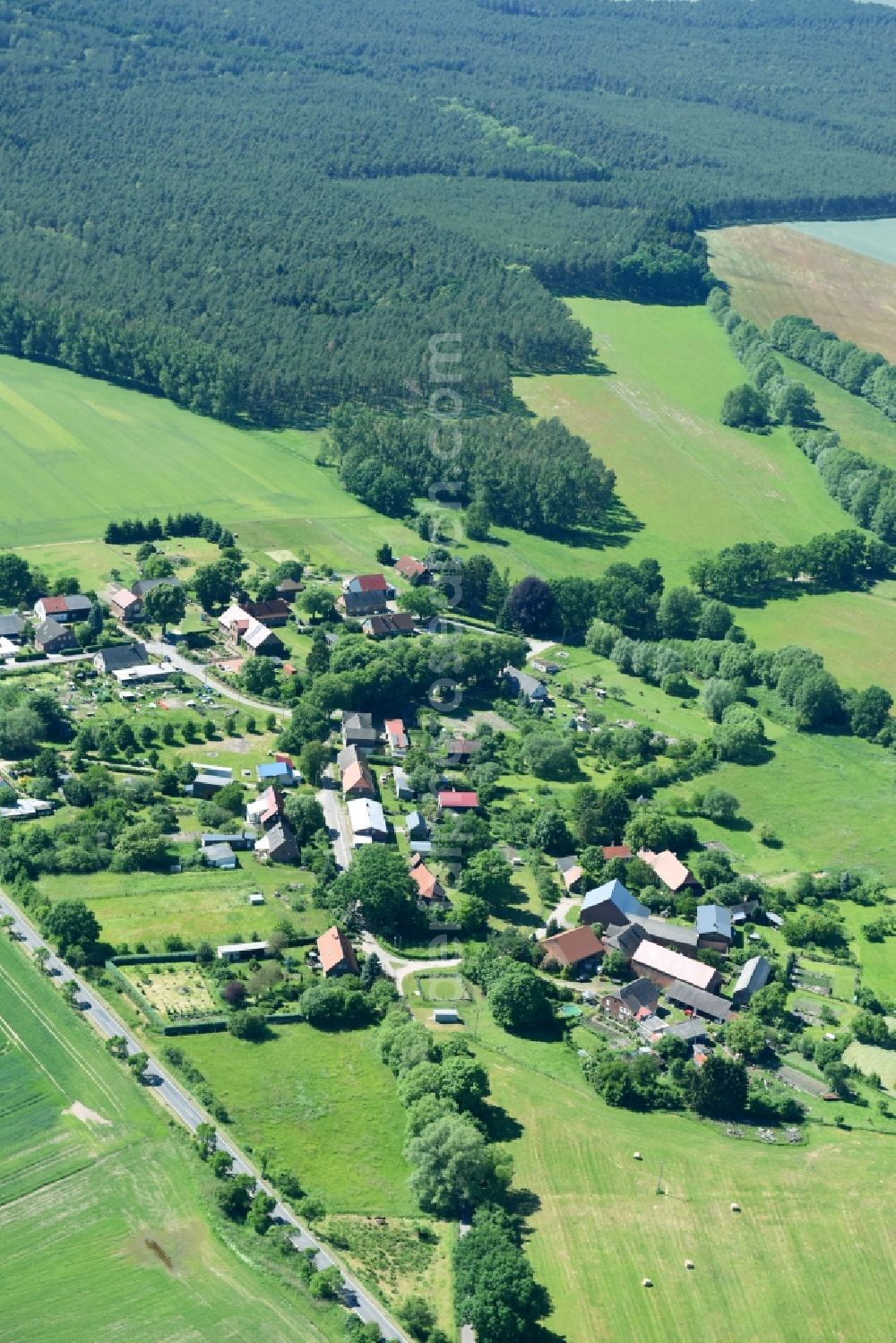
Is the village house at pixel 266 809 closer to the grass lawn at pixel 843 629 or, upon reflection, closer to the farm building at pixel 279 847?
the farm building at pixel 279 847

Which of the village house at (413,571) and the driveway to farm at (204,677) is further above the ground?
the village house at (413,571)

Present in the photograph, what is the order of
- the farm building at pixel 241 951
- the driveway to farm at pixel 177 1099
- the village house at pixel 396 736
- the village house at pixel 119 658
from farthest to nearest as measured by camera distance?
the village house at pixel 119 658 < the village house at pixel 396 736 < the farm building at pixel 241 951 < the driveway to farm at pixel 177 1099

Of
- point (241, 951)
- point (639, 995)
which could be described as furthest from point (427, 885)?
point (639, 995)

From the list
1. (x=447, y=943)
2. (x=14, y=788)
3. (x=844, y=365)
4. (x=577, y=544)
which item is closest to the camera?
(x=447, y=943)

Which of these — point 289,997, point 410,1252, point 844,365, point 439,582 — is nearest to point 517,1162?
point 410,1252

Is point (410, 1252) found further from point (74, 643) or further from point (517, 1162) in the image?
point (74, 643)

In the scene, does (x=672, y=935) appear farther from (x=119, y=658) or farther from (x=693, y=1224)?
(x=119, y=658)

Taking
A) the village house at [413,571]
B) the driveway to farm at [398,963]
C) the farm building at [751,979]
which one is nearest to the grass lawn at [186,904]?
the driveway to farm at [398,963]
